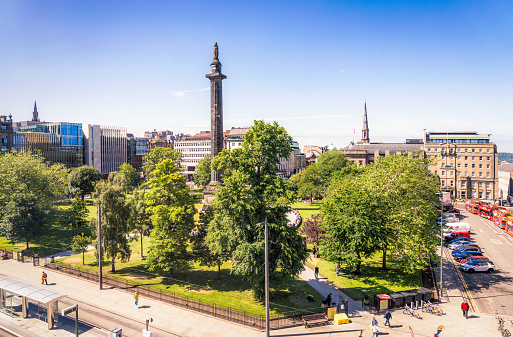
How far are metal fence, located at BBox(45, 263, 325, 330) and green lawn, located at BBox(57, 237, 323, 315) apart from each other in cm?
136

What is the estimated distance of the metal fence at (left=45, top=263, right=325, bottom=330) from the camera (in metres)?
24.5

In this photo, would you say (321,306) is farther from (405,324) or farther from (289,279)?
(405,324)

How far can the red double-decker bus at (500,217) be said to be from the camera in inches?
2366

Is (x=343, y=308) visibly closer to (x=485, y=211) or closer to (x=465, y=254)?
(x=465, y=254)

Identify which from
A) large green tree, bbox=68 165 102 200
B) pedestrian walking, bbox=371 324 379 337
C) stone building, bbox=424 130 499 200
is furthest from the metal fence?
stone building, bbox=424 130 499 200

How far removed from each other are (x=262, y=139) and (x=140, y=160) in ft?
440

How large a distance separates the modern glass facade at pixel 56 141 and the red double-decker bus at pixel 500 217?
122 meters

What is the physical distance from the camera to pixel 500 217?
2467 inches

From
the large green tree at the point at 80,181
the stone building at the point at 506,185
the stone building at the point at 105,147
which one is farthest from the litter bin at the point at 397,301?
the stone building at the point at 105,147

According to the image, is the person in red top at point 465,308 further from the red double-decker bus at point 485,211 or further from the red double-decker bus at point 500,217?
the red double-decker bus at point 485,211

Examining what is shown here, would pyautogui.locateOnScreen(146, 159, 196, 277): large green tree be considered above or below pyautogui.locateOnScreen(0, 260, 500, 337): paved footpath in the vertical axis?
above

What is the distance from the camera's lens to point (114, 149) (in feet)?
447

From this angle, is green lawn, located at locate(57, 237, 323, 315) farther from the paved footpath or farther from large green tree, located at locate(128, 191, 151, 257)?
large green tree, located at locate(128, 191, 151, 257)

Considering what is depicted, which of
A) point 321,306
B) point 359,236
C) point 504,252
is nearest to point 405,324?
point 321,306
